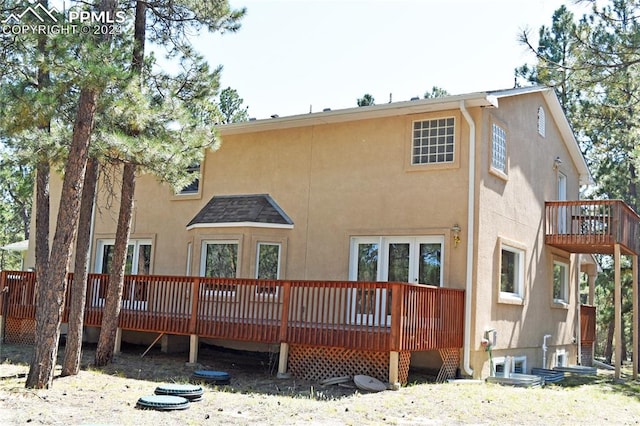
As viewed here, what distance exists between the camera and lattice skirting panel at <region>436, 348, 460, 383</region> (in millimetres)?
12741

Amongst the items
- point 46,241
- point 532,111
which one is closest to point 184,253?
point 46,241

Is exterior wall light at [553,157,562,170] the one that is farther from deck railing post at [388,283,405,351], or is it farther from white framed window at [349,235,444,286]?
deck railing post at [388,283,405,351]

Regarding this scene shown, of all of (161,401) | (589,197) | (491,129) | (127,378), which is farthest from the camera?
(589,197)

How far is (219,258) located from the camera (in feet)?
52.5

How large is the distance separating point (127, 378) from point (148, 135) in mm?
4440

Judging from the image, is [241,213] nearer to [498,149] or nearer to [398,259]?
[398,259]

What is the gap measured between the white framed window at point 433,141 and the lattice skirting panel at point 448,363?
13.2 ft

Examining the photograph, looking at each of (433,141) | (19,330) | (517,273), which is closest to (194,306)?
(19,330)

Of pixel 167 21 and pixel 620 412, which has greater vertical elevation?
pixel 167 21

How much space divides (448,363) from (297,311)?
3306 mm

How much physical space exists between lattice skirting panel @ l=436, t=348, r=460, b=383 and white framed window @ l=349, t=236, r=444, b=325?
1.45m

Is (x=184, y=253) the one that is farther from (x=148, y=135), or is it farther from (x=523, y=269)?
(x=523, y=269)

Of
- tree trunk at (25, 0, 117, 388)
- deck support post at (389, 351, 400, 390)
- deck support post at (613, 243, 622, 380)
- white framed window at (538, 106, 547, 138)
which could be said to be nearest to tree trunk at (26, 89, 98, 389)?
tree trunk at (25, 0, 117, 388)

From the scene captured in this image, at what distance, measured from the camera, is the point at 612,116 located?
21.3 meters
